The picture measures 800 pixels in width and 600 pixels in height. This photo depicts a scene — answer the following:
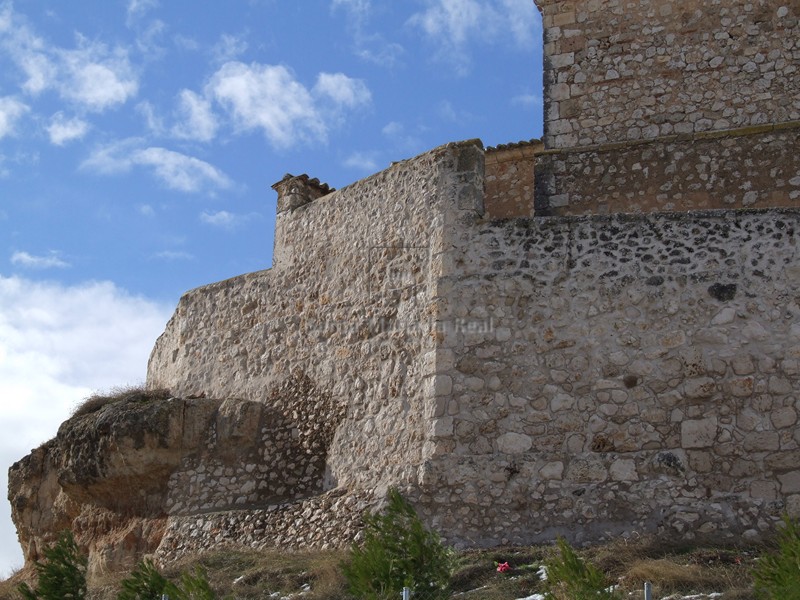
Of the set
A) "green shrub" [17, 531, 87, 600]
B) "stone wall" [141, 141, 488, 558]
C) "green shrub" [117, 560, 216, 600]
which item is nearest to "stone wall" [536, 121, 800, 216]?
"stone wall" [141, 141, 488, 558]

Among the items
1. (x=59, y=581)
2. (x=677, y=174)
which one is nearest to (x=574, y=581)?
(x=59, y=581)

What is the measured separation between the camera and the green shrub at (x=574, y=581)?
24.8ft

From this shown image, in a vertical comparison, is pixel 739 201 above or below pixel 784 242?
above

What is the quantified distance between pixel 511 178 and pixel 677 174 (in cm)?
319

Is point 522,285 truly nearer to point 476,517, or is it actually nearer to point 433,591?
point 476,517

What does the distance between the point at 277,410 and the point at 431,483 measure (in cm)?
284

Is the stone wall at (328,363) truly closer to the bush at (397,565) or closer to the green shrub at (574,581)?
the bush at (397,565)

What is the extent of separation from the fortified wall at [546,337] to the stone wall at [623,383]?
0.8 inches

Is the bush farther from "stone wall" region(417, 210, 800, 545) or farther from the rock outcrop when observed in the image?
the rock outcrop

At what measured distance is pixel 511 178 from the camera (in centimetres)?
1558

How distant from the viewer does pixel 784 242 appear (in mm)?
10664

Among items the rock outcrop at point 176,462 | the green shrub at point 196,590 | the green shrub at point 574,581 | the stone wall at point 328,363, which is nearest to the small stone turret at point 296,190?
the stone wall at point 328,363

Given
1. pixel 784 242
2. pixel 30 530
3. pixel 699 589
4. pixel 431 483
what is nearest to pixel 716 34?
pixel 784 242

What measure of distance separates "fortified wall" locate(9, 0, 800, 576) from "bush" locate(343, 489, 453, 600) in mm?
1621
